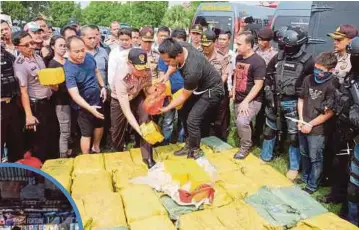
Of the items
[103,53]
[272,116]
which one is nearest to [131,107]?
→ [103,53]

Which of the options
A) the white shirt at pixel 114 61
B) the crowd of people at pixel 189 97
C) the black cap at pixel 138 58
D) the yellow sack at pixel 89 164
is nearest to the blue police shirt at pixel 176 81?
the crowd of people at pixel 189 97

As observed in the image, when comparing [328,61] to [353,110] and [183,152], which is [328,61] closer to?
[353,110]

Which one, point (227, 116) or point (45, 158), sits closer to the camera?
point (45, 158)

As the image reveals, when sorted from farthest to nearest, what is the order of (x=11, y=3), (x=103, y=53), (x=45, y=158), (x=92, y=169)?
(x=11, y=3)
(x=103, y=53)
(x=45, y=158)
(x=92, y=169)

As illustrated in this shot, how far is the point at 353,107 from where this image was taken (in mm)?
3193

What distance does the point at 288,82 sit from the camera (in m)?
4.12

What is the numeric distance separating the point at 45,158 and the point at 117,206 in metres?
1.91

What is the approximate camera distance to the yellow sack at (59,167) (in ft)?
12.7

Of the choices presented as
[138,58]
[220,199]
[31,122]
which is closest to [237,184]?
[220,199]

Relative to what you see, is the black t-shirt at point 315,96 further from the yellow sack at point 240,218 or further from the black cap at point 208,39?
the black cap at point 208,39

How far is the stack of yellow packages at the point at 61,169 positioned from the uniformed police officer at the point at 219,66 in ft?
6.67

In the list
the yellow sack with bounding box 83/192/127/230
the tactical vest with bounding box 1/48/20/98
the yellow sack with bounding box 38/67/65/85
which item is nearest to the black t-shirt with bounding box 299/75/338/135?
the yellow sack with bounding box 83/192/127/230

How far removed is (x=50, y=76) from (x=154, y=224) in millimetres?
2097

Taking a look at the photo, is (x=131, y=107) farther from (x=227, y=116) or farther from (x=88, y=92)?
(x=227, y=116)
